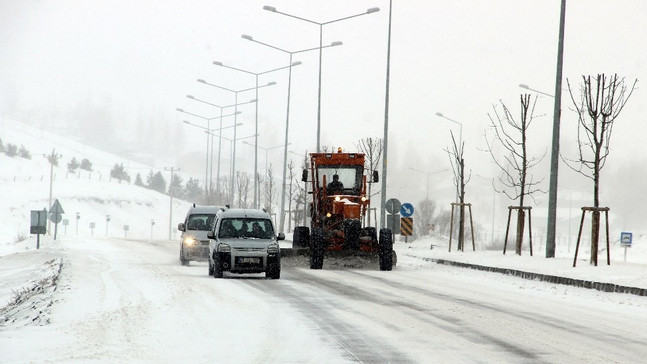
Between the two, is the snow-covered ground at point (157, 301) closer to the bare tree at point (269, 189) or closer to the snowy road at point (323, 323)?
the snowy road at point (323, 323)

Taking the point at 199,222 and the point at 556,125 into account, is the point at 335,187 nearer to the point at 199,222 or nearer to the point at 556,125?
the point at 199,222

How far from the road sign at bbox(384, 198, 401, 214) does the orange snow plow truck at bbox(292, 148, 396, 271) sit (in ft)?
26.7

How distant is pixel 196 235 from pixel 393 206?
985cm

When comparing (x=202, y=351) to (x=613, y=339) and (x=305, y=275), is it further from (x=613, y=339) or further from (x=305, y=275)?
(x=305, y=275)

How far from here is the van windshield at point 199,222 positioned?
31344 millimetres

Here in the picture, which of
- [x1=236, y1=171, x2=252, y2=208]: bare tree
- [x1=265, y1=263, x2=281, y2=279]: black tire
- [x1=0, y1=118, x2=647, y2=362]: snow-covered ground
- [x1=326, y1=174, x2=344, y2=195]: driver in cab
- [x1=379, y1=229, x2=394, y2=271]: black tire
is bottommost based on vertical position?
[x1=0, y1=118, x2=647, y2=362]: snow-covered ground

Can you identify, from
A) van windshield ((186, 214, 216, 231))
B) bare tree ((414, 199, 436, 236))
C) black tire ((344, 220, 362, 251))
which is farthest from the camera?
bare tree ((414, 199, 436, 236))

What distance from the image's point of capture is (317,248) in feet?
89.1

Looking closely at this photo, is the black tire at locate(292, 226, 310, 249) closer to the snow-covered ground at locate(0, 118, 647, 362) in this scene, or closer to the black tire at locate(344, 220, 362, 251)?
the black tire at locate(344, 220, 362, 251)

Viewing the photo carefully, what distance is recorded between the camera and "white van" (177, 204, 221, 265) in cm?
3031

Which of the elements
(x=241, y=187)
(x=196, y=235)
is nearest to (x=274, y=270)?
(x=196, y=235)

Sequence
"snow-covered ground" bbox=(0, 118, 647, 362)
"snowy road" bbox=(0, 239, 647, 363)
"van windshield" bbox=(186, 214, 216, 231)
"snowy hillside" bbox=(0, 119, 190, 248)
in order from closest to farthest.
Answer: "snowy road" bbox=(0, 239, 647, 363)
"snow-covered ground" bbox=(0, 118, 647, 362)
"van windshield" bbox=(186, 214, 216, 231)
"snowy hillside" bbox=(0, 119, 190, 248)

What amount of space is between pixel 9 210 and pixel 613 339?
132254mm

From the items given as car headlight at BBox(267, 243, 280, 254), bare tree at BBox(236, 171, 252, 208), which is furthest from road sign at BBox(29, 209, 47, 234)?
bare tree at BBox(236, 171, 252, 208)
